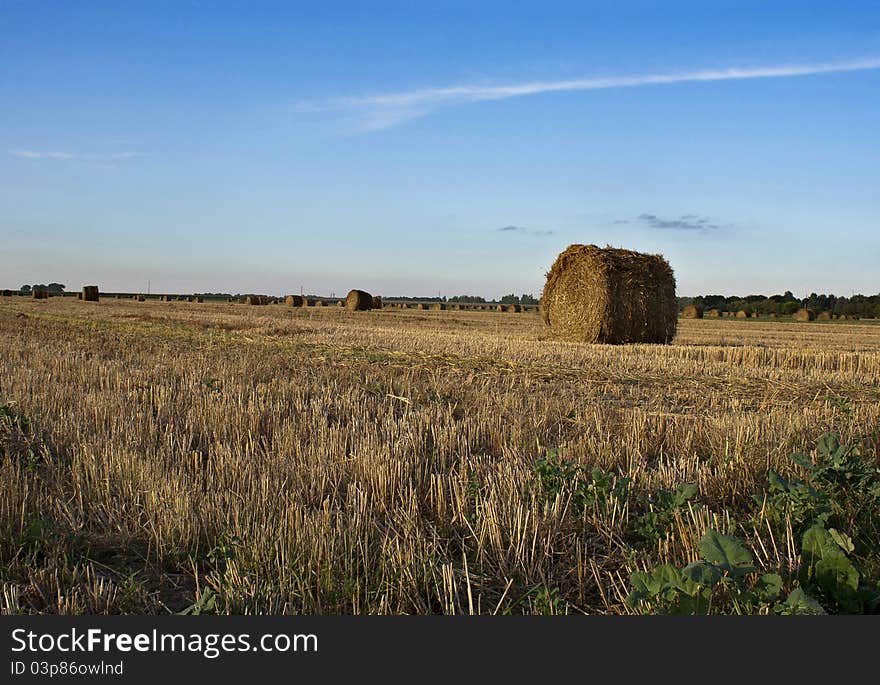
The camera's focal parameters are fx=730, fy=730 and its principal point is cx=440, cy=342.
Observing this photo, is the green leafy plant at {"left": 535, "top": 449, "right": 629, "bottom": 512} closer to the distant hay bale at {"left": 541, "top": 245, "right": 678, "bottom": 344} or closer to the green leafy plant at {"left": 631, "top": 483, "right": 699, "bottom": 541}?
the green leafy plant at {"left": 631, "top": 483, "right": 699, "bottom": 541}

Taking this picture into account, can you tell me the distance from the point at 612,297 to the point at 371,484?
14.8 metres

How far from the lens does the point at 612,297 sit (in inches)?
730

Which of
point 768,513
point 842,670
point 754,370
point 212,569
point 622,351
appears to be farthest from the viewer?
point 622,351

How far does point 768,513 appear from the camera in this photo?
13.1ft

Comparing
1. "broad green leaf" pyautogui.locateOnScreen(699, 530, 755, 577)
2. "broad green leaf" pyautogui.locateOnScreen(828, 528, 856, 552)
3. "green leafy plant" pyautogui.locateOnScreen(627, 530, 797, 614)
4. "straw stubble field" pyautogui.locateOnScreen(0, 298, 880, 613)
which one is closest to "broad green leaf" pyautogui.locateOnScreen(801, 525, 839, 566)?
"broad green leaf" pyautogui.locateOnScreen(828, 528, 856, 552)

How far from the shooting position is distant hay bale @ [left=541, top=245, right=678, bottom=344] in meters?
18.6

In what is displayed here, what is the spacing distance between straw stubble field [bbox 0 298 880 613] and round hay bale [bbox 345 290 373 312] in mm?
36193

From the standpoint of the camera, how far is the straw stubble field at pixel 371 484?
331 centimetres

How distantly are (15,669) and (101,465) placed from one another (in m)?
2.73

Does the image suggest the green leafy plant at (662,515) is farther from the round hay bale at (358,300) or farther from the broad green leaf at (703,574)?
the round hay bale at (358,300)

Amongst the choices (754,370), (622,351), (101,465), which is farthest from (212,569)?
(622,351)

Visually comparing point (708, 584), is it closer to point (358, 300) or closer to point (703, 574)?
point (703, 574)

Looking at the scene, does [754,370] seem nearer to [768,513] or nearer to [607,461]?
[607,461]

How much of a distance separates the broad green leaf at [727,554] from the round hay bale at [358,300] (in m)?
43.6
